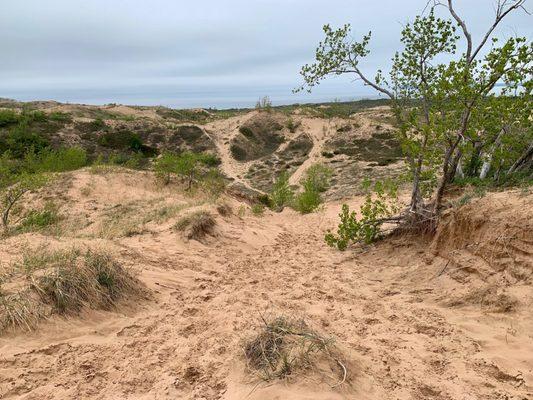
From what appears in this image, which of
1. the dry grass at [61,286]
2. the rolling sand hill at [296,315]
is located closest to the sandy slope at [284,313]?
the rolling sand hill at [296,315]

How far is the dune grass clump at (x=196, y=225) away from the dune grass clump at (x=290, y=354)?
4.63 metres

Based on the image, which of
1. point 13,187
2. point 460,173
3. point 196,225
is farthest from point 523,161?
point 13,187

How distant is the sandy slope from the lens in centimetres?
322

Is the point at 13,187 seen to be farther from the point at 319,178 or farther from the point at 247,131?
the point at 247,131

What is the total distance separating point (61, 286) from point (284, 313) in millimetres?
2334

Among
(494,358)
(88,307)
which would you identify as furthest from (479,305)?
(88,307)

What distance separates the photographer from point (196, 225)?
8.20m

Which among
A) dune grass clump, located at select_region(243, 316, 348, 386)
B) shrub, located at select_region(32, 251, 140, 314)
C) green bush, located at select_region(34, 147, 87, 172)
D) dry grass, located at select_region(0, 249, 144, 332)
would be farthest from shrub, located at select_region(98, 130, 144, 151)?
dune grass clump, located at select_region(243, 316, 348, 386)

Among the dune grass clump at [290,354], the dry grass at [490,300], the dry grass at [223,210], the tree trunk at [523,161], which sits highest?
the tree trunk at [523,161]

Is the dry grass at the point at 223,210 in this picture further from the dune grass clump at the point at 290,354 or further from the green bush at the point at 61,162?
the green bush at the point at 61,162

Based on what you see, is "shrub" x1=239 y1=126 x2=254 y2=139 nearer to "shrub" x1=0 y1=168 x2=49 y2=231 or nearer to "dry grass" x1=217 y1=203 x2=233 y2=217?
"shrub" x1=0 y1=168 x2=49 y2=231

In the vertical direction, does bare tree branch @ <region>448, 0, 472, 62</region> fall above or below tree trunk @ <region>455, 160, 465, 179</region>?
above

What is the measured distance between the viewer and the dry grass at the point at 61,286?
153 inches

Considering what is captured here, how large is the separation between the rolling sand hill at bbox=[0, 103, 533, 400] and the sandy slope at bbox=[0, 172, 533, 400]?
0.6 inches
